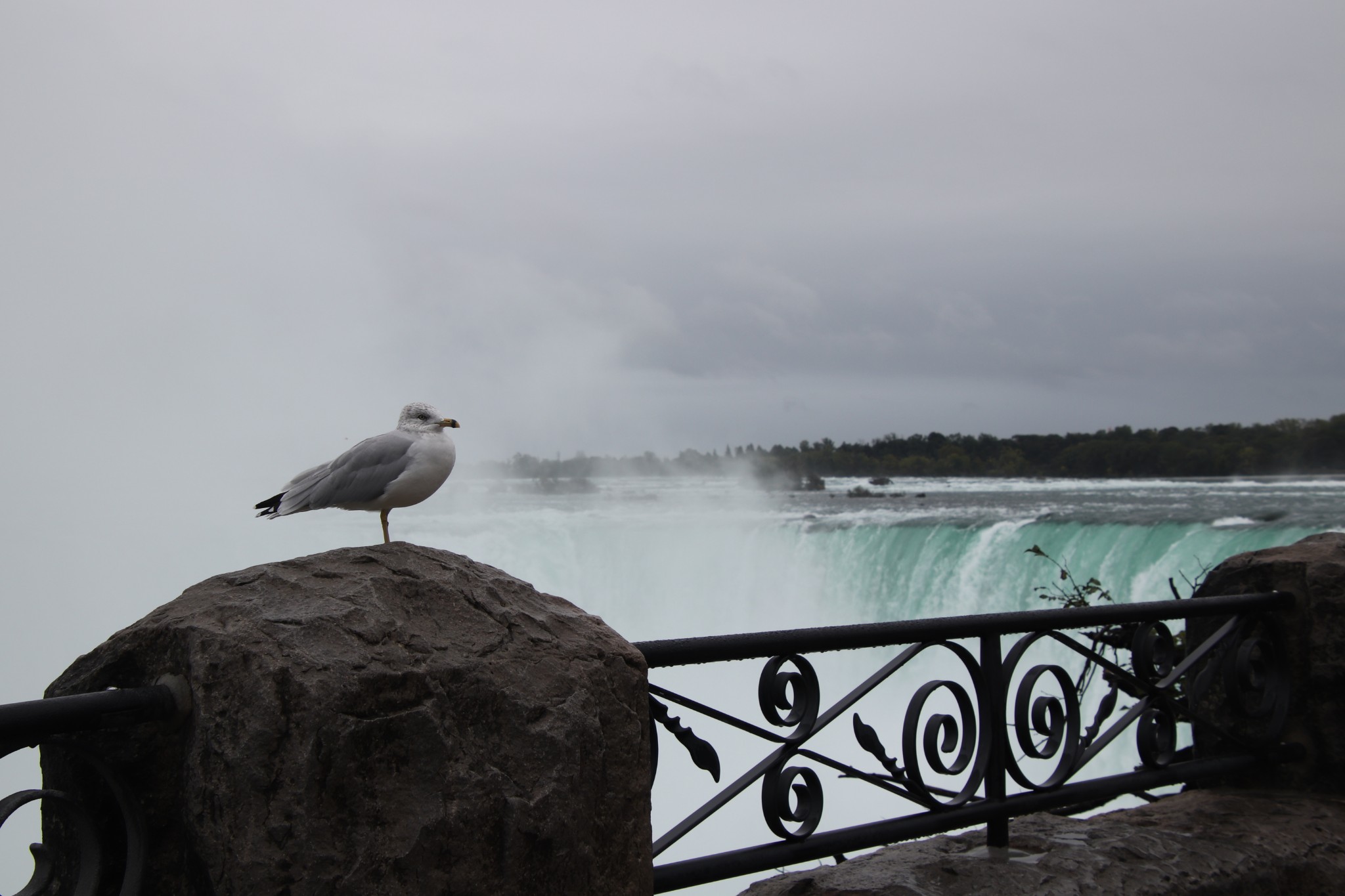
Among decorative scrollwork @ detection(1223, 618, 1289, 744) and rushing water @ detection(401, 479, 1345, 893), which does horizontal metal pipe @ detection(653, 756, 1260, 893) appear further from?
rushing water @ detection(401, 479, 1345, 893)

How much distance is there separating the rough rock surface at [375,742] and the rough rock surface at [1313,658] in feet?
7.77

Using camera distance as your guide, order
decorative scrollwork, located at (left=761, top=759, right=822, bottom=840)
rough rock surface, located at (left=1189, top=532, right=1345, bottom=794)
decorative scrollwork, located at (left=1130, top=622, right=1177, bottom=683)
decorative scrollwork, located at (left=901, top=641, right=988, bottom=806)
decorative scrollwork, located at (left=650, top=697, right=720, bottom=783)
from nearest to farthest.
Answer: decorative scrollwork, located at (left=650, top=697, right=720, bottom=783), decorative scrollwork, located at (left=761, top=759, right=822, bottom=840), decorative scrollwork, located at (left=901, top=641, right=988, bottom=806), decorative scrollwork, located at (left=1130, top=622, right=1177, bottom=683), rough rock surface, located at (left=1189, top=532, right=1345, bottom=794)

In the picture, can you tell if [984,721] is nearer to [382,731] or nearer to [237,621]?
[382,731]

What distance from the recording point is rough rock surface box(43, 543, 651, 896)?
52.4 inches

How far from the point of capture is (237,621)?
1.42 m

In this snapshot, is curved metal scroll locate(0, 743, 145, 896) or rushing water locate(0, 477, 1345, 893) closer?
curved metal scroll locate(0, 743, 145, 896)

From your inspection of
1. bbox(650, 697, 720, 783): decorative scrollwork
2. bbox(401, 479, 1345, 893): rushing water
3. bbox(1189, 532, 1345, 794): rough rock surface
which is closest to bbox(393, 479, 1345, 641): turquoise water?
bbox(401, 479, 1345, 893): rushing water

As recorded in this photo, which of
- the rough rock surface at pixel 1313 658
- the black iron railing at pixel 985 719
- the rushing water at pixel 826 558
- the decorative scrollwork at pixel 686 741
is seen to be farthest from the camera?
the rushing water at pixel 826 558

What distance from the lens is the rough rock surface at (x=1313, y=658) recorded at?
3.05m

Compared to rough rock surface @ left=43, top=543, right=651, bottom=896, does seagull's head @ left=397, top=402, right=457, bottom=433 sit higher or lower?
higher

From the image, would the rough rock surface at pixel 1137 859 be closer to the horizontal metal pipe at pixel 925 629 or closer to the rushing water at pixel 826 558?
the horizontal metal pipe at pixel 925 629

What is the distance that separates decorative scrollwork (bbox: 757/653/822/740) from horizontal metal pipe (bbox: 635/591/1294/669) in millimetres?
47

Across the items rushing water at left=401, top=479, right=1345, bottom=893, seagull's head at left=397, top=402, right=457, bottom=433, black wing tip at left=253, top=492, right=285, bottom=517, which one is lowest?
rushing water at left=401, top=479, right=1345, bottom=893

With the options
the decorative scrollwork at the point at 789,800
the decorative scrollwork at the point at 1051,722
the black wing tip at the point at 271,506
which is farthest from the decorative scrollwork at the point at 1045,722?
the black wing tip at the point at 271,506
